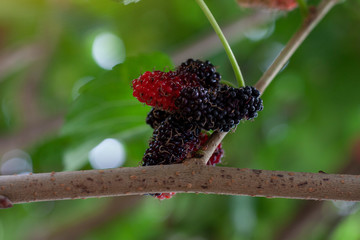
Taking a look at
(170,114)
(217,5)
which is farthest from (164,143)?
(217,5)

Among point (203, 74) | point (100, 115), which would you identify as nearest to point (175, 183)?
point (203, 74)

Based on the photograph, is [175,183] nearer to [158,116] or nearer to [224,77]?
[158,116]

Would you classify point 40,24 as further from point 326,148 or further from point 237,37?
point 326,148

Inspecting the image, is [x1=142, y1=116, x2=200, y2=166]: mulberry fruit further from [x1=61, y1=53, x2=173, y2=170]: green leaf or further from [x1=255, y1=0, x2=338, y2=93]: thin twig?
[x1=61, y1=53, x2=173, y2=170]: green leaf

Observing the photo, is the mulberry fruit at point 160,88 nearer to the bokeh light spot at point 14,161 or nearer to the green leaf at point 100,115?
the green leaf at point 100,115

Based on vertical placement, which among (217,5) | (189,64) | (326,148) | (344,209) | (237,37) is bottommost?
(344,209)

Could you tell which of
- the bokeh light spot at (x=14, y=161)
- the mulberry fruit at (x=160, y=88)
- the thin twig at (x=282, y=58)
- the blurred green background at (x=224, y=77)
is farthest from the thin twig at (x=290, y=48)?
the bokeh light spot at (x=14, y=161)
